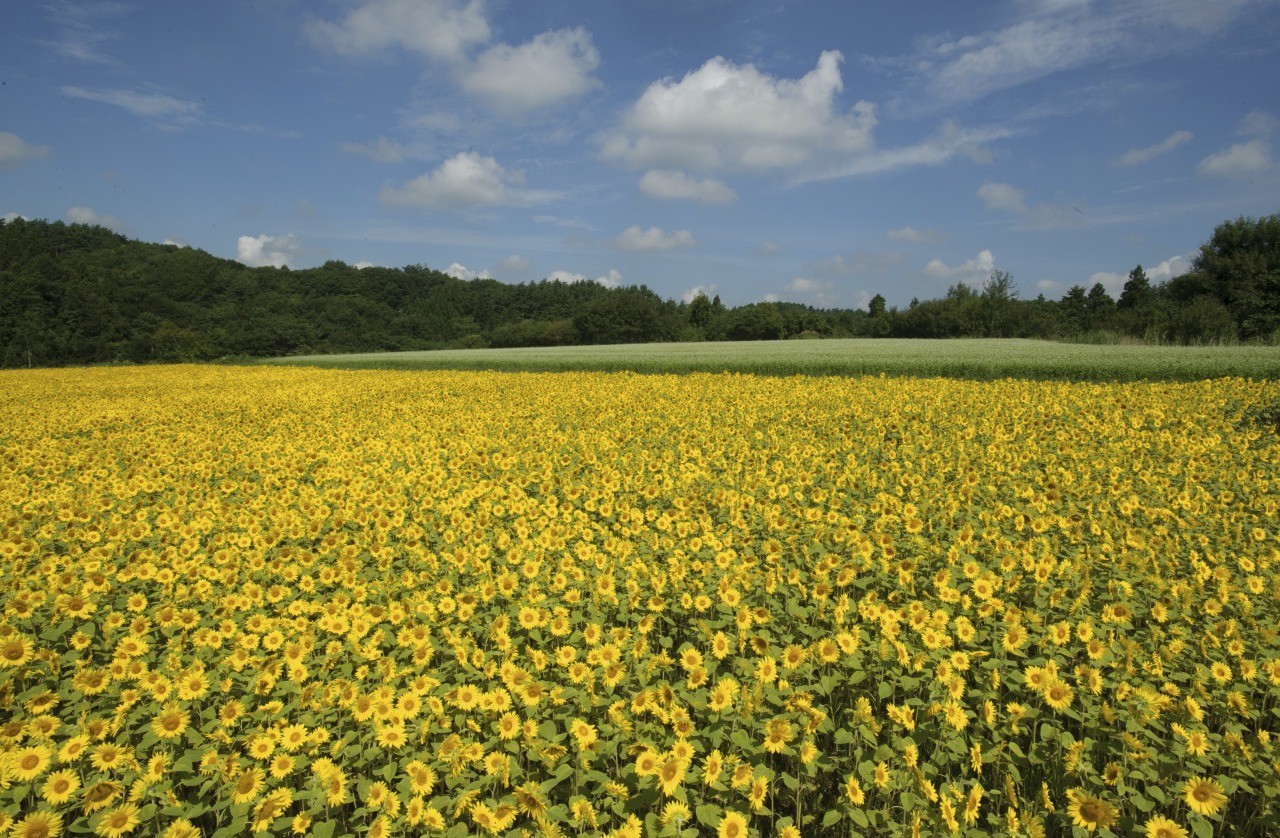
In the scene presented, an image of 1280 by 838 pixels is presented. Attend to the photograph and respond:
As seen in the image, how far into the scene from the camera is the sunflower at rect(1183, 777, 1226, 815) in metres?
2.53

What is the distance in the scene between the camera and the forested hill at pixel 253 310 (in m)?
52.5

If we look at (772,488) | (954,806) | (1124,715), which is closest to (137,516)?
(772,488)

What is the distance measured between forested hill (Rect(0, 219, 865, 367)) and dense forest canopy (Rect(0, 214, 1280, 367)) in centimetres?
16

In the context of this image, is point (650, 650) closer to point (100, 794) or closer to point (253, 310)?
point (100, 794)

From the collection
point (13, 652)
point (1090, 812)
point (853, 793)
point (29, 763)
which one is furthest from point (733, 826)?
point (13, 652)

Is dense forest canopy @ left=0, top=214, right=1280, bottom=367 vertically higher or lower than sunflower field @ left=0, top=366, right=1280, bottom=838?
higher

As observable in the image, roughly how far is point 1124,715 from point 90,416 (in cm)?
1832

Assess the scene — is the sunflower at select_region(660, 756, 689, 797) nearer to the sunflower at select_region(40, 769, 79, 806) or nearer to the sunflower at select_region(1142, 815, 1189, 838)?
the sunflower at select_region(1142, 815, 1189, 838)

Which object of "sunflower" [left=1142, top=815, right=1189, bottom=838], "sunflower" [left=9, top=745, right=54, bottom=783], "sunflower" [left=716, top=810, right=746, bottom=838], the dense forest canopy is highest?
the dense forest canopy

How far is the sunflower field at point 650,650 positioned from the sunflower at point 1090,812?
13mm

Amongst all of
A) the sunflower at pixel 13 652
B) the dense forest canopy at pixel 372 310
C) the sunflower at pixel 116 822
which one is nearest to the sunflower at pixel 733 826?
the sunflower at pixel 116 822

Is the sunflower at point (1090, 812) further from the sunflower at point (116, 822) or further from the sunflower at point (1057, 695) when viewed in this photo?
the sunflower at point (116, 822)

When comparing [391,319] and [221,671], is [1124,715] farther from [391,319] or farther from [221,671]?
[391,319]

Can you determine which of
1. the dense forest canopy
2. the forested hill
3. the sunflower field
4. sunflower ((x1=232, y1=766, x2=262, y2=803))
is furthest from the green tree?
sunflower ((x1=232, y1=766, x2=262, y2=803))
